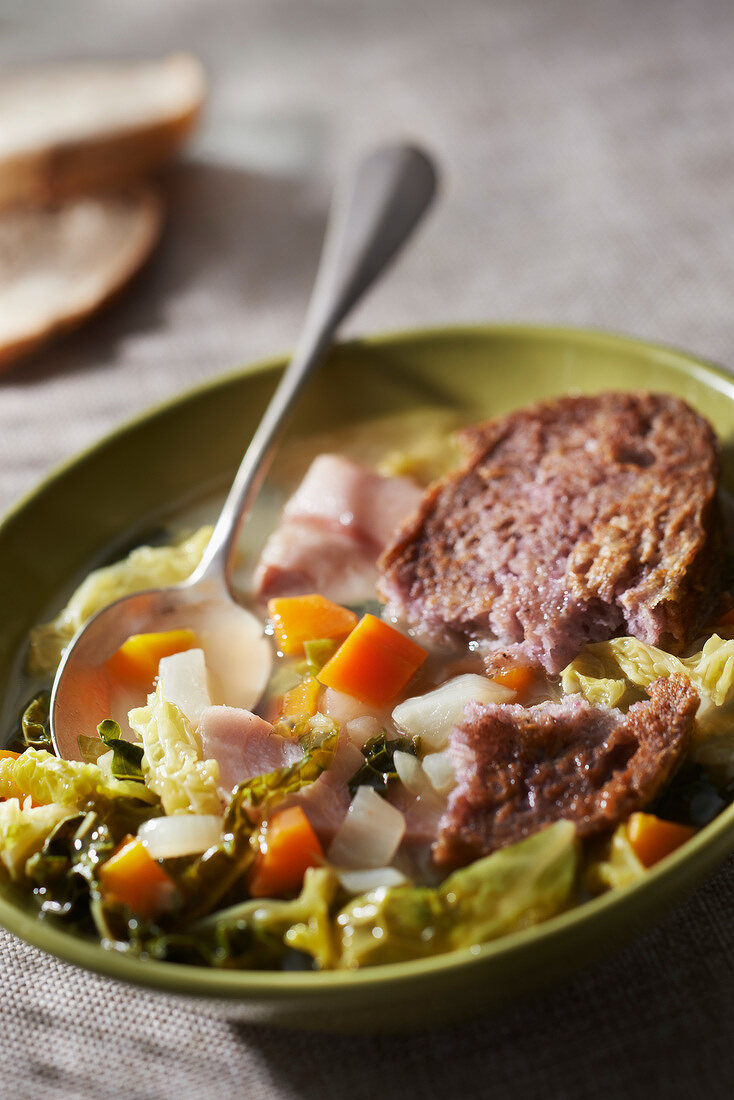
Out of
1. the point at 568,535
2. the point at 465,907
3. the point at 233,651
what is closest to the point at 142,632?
the point at 233,651

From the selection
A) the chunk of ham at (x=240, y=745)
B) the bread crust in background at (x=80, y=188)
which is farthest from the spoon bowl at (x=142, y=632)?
the bread crust in background at (x=80, y=188)

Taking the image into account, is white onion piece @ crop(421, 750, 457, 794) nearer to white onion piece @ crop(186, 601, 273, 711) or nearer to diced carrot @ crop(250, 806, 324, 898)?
diced carrot @ crop(250, 806, 324, 898)

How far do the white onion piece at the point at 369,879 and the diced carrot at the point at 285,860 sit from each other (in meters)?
0.08

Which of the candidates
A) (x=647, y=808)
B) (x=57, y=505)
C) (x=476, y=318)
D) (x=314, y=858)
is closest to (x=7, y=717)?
(x=57, y=505)

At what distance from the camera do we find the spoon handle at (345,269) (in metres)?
3.44

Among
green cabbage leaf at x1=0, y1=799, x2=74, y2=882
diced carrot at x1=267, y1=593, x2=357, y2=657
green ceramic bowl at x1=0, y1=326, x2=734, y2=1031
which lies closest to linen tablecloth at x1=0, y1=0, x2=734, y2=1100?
green ceramic bowl at x1=0, y1=326, x2=734, y2=1031

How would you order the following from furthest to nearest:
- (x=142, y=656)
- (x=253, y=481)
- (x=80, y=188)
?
(x=80, y=188) → (x=253, y=481) → (x=142, y=656)

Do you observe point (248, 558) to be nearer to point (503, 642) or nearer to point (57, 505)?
point (57, 505)

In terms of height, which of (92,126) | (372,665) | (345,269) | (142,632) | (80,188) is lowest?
(142,632)

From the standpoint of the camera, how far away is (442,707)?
2.67 m

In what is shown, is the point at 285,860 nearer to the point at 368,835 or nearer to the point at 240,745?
the point at 368,835

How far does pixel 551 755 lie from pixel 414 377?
1.87 m

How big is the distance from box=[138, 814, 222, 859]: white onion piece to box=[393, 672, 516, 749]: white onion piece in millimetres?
560

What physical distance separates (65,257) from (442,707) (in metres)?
3.50
